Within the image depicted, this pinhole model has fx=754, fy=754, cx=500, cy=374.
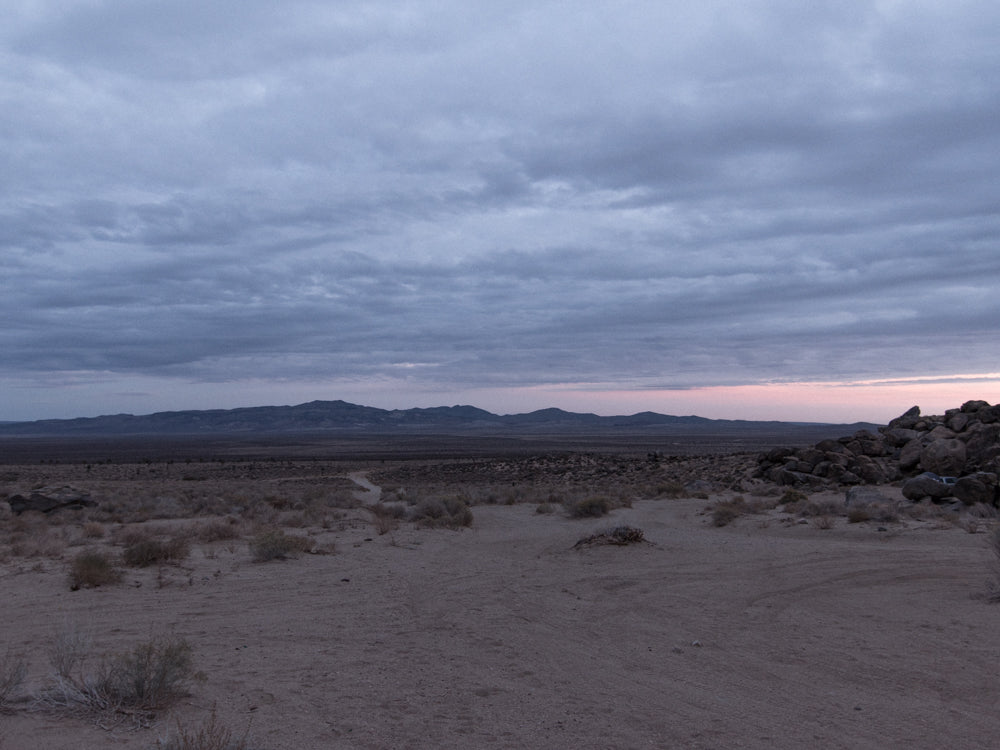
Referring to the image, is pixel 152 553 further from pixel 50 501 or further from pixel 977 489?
pixel 977 489

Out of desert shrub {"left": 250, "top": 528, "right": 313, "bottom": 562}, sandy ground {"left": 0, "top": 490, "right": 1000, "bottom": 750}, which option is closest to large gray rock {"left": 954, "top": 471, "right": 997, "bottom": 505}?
sandy ground {"left": 0, "top": 490, "right": 1000, "bottom": 750}

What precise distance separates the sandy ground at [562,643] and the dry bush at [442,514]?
18.5 ft

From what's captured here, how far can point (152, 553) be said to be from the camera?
1486 cm

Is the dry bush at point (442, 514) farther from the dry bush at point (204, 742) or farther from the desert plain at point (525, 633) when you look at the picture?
the dry bush at point (204, 742)

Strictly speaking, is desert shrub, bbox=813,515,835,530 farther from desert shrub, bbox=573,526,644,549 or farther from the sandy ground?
desert shrub, bbox=573,526,644,549

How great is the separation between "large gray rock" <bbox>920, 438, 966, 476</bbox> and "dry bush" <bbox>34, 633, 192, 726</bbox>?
2712 centimetres

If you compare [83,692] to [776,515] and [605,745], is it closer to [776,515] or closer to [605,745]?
[605,745]

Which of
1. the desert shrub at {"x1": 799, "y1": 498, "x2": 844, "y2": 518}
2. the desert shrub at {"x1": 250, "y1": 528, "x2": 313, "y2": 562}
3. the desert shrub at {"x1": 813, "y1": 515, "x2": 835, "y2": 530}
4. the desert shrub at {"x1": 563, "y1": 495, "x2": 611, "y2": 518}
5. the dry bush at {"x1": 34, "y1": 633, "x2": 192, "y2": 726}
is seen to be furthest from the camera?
the desert shrub at {"x1": 563, "y1": 495, "x2": 611, "y2": 518}

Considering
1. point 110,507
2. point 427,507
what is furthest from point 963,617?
point 110,507

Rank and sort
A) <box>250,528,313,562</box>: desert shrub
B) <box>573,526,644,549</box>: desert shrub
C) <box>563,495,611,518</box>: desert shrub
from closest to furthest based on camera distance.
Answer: <box>250,528,313,562</box>: desert shrub, <box>573,526,644,549</box>: desert shrub, <box>563,495,611,518</box>: desert shrub

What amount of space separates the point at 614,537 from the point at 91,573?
409 inches

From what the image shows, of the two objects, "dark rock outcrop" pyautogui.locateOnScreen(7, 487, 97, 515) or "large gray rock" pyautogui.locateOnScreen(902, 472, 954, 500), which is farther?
"dark rock outcrop" pyautogui.locateOnScreen(7, 487, 97, 515)

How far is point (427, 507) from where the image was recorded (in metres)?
24.2

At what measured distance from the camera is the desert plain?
6473 millimetres
